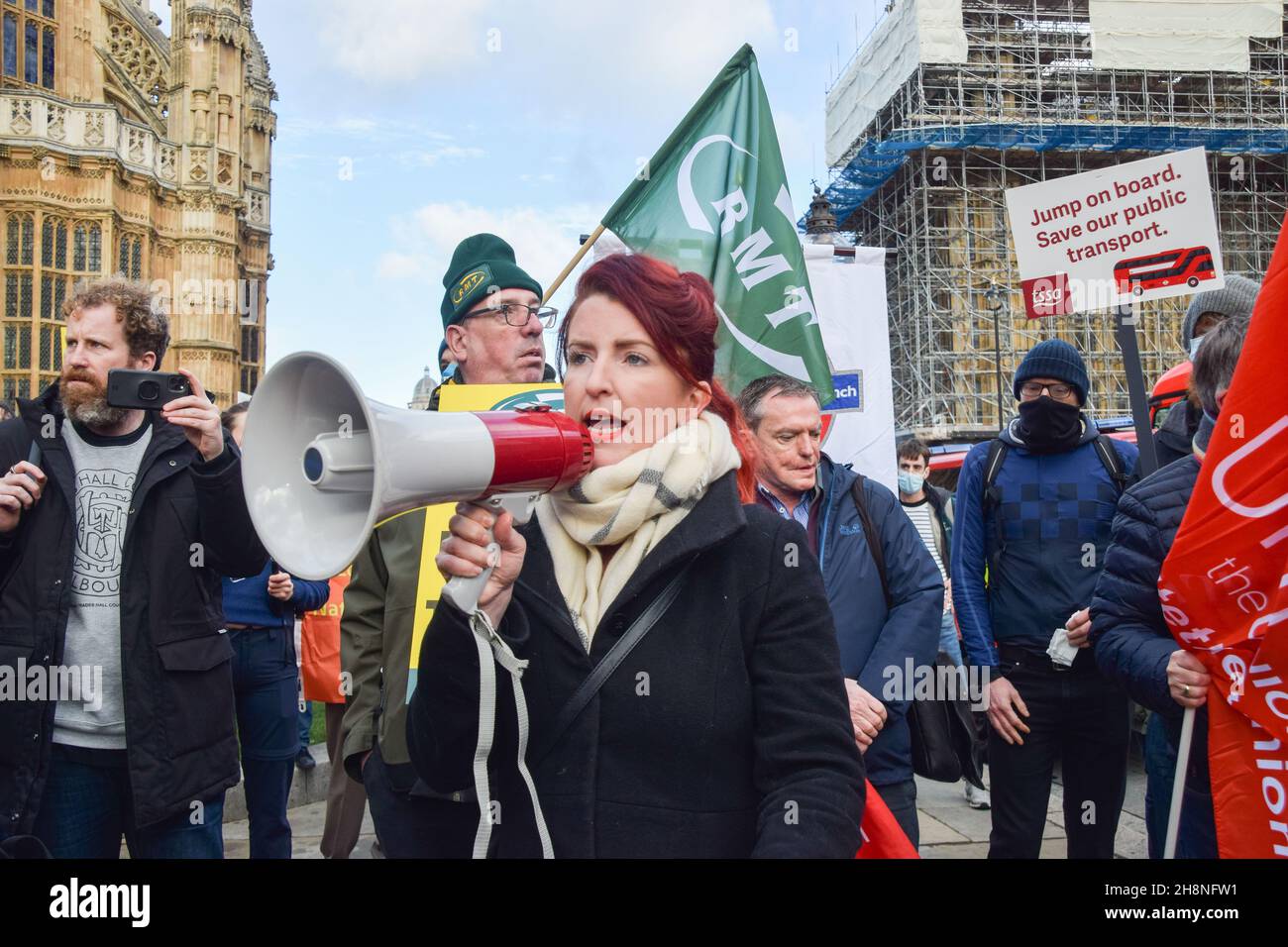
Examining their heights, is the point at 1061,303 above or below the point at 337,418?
above

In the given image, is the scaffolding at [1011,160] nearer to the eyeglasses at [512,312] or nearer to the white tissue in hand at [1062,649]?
the white tissue in hand at [1062,649]

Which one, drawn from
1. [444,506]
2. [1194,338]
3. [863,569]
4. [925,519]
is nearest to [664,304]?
[444,506]

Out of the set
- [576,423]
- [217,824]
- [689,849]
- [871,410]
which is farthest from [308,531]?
[871,410]

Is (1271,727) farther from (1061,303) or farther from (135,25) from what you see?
(135,25)

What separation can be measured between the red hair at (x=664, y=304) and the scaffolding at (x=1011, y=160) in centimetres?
3187

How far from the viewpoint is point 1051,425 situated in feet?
12.8

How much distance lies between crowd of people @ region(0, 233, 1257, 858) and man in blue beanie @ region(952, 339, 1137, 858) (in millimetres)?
12

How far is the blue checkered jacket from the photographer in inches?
149

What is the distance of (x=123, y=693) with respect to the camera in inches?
109

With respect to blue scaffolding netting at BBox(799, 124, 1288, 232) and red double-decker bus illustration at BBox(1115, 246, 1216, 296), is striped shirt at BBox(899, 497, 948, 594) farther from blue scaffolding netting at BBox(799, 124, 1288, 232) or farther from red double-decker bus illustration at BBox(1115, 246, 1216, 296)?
blue scaffolding netting at BBox(799, 124, 1288, 232)

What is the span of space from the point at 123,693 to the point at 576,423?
1.82 meters

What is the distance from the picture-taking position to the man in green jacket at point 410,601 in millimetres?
2625

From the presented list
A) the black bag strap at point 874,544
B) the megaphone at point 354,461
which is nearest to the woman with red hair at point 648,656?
the megaphone at point 354,461

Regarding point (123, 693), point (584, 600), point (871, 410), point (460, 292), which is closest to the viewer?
point (584, 600)
